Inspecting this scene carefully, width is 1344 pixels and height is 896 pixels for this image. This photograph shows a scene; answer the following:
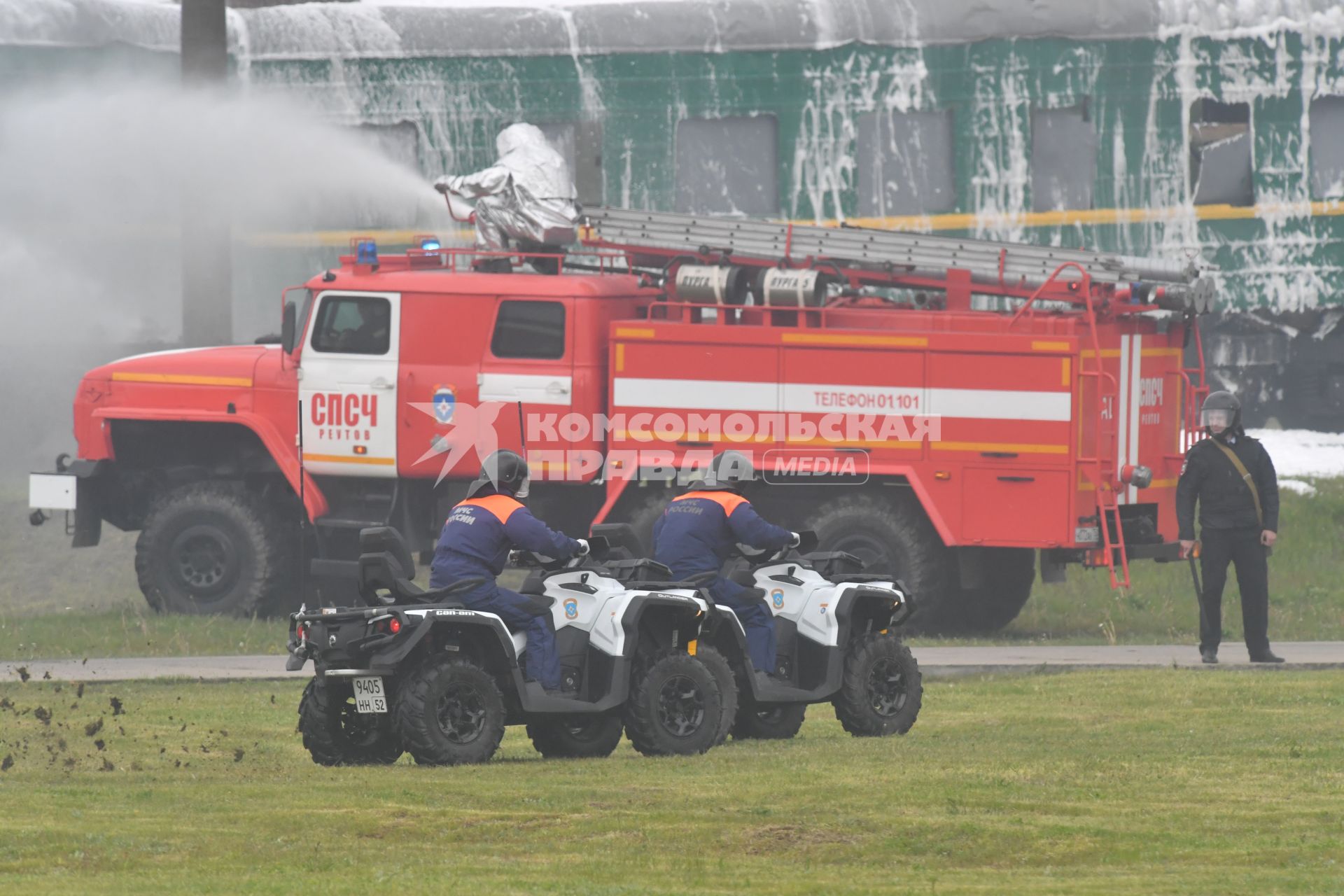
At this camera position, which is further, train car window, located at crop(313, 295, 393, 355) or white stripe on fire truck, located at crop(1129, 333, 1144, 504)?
train car window, located at crop(313, 295, 393, 355)

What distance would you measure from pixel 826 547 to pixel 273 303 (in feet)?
32.6

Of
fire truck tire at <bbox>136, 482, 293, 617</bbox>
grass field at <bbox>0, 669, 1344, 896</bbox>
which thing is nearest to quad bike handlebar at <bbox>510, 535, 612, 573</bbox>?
grass field at <bbox>0, 669, 1344, 896</bbox>

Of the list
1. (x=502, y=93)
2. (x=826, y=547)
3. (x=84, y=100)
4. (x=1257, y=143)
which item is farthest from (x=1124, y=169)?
(x=84, y=100)

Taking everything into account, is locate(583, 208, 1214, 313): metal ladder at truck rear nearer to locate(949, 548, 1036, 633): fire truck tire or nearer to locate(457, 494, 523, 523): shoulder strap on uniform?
locate(949, 548, 1036, 633): fire truck tire

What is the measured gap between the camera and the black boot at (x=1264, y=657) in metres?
15.8

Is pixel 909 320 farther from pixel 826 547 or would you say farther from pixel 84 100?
pixel 84 100

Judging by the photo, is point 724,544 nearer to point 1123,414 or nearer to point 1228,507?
point 1228,507

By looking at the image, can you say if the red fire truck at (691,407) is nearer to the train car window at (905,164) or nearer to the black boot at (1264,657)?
the black boot at (1264,657)

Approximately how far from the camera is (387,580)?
431 inches

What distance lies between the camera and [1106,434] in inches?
678

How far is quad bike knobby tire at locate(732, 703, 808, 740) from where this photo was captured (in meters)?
12.3

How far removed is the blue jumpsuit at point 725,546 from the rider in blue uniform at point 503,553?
39.4 inches

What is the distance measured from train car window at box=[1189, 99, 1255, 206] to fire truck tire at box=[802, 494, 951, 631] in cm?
863

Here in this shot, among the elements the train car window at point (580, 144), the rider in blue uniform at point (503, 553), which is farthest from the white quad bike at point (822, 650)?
the train car window at point (580, 144)
